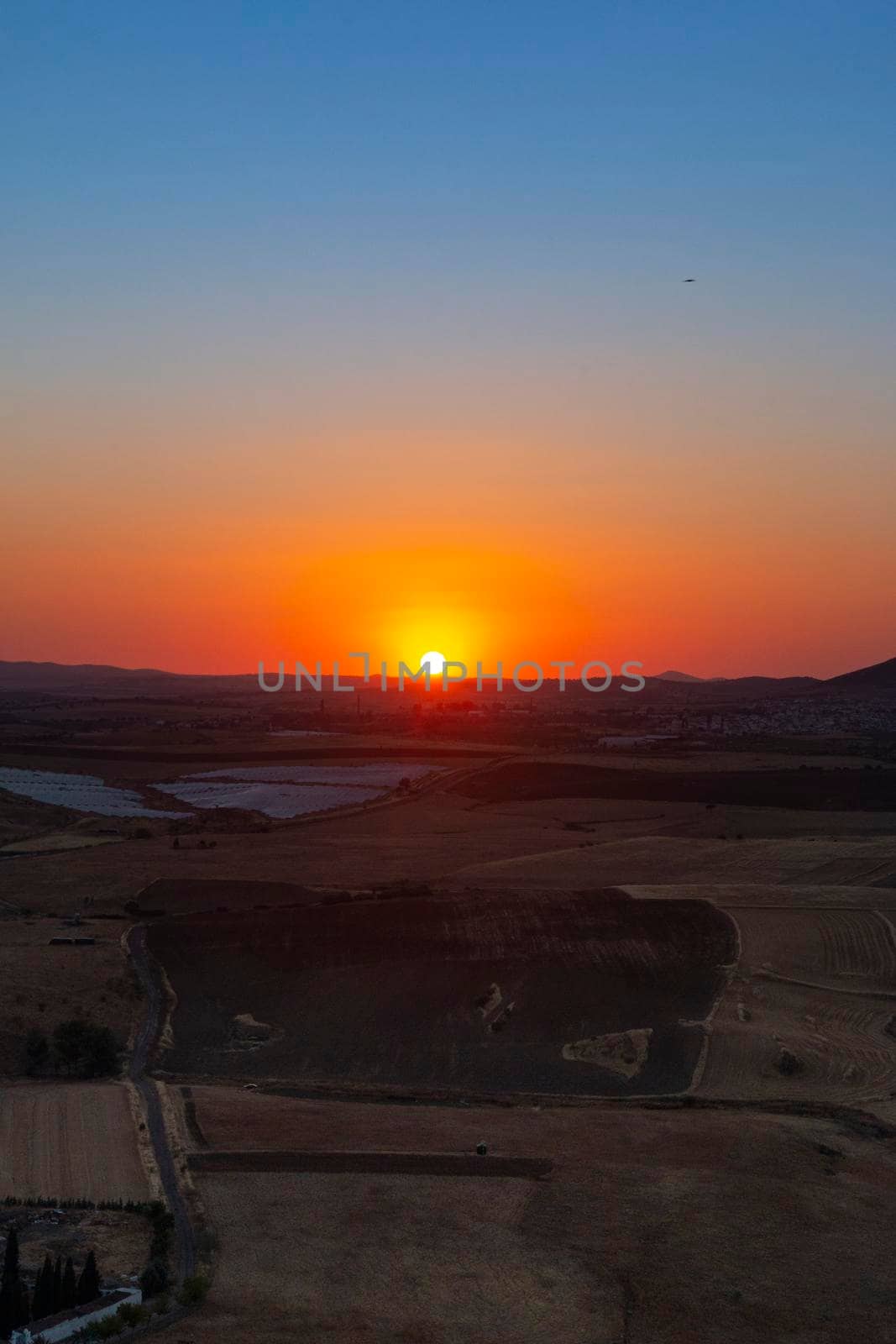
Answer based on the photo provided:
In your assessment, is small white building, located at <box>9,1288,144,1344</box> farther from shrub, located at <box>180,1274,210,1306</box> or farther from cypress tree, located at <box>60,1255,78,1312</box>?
shrub, located at <box>180,1274,210,1306</box>

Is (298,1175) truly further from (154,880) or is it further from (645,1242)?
(154,880)

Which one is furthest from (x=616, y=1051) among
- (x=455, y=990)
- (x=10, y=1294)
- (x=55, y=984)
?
(x=10, y=1294)

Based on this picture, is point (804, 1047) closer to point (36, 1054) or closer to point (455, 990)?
point (455, 990)

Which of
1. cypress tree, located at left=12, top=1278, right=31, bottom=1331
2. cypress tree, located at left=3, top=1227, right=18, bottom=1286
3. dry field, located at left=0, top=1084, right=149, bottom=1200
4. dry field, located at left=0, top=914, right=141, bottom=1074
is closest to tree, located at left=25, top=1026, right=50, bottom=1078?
dry field, located at left=0, top=914, right=141, bottom=1074

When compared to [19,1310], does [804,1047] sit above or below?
below

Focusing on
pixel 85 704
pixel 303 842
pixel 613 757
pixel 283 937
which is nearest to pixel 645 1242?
pixel 283 937

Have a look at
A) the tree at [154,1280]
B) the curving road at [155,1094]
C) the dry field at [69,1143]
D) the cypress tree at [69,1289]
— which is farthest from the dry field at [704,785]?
the cypress tree at [69,1289]
